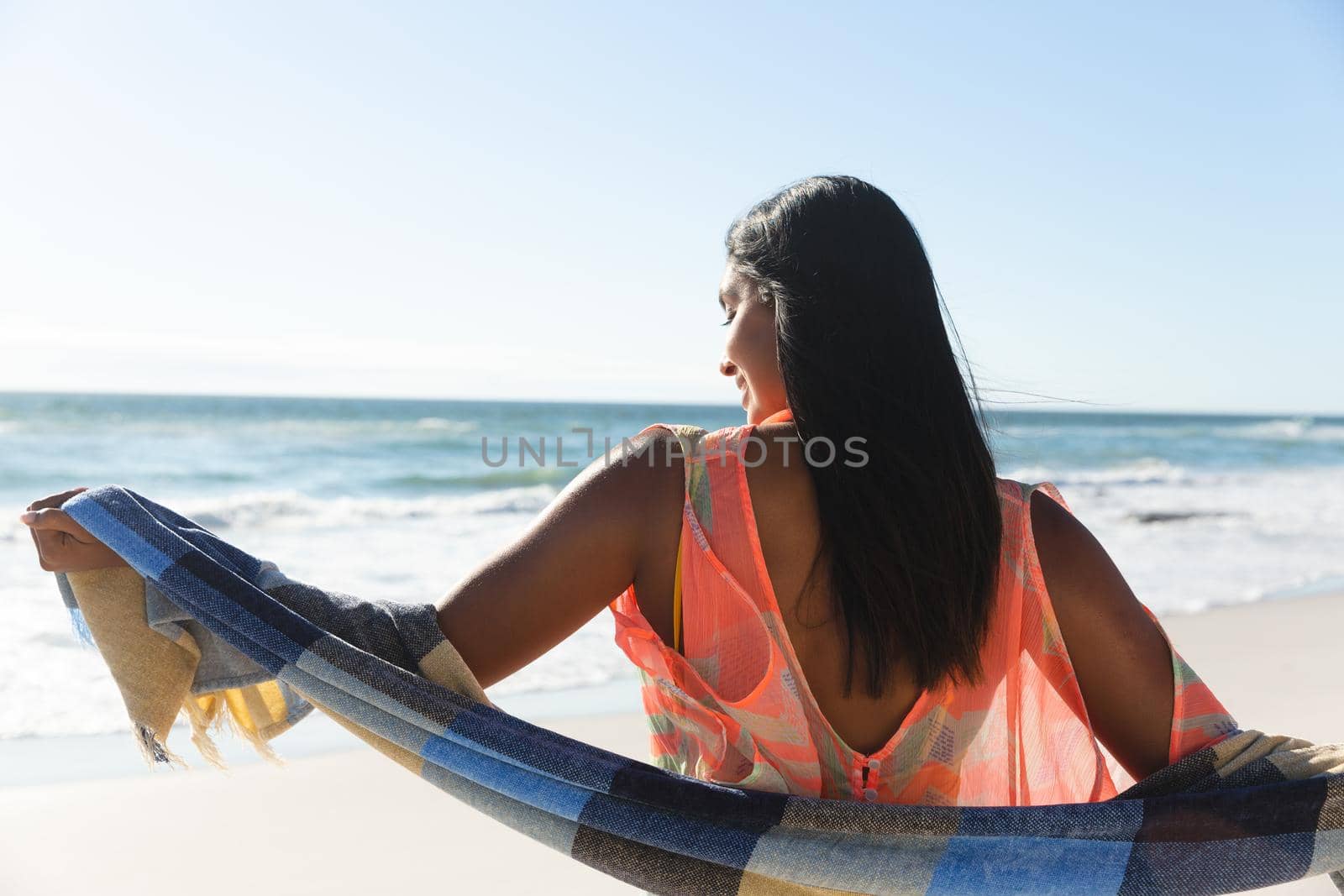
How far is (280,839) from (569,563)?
1.88 metres

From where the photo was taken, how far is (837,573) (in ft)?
3.47

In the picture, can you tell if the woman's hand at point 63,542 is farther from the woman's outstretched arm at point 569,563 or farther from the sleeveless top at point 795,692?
the sleeveless top at point 795,692

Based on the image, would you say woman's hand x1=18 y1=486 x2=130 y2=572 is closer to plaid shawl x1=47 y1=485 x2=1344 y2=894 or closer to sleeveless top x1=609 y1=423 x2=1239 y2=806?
plaid shawl x1=47 y1=485 x2=1344 y2=894

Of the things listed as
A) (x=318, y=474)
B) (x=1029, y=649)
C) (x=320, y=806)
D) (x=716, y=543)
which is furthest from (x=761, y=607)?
(x=318, y=474)

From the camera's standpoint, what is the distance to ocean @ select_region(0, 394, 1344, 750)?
394 cm

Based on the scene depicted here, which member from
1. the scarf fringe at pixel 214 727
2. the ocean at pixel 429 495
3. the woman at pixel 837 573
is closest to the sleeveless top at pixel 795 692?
A: the woman at pixel 837 573

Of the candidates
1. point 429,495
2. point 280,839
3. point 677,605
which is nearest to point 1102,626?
point 677,605

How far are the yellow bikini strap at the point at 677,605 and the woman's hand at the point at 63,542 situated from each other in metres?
0.70

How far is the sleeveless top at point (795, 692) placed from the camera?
3.45ft

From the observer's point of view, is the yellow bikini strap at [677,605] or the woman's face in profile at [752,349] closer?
the yellow bikini strap at [677,605]

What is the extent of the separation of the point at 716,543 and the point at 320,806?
2071 millimetres

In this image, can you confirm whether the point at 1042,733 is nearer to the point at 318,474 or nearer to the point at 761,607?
the point at 761,607

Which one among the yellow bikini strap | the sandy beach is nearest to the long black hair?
the yellow bikini strap

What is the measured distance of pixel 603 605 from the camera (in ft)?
3.45
